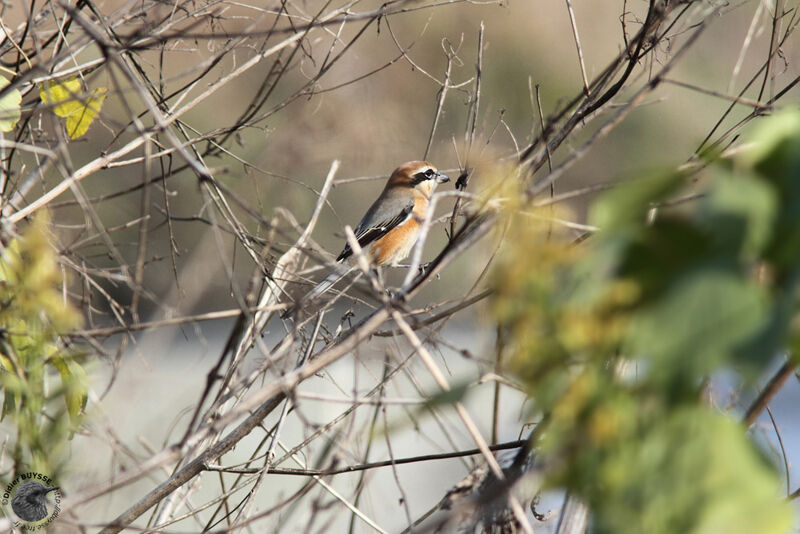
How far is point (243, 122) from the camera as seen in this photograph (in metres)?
2.52

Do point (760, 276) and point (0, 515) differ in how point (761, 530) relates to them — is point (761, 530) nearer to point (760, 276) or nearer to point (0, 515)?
point (760, 276)

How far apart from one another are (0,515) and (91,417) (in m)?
0.31

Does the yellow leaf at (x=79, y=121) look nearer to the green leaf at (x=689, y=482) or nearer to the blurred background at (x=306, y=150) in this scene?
the blurred background at (x=306, y=150)

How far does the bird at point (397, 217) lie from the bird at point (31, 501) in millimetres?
4262

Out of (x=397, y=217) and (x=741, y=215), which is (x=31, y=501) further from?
(x=397, y=217)

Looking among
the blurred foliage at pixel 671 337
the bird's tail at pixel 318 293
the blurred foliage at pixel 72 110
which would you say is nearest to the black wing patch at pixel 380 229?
the bird's tail at pixel 318 293

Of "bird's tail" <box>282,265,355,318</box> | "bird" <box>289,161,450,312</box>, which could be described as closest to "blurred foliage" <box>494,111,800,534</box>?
"bird's tail" <box>282,265,355,318</box>

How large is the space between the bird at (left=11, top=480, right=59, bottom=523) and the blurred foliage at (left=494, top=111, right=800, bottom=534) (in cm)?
148

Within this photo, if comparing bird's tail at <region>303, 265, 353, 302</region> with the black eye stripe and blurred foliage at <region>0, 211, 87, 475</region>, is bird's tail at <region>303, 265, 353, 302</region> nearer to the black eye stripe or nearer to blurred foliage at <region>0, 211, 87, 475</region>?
blurred foliage at <region>0, 211, 87, 475</region>

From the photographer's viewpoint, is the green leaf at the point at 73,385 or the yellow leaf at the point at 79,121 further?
the yellow leaf at the point at 79,121

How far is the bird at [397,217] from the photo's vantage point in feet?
20.3

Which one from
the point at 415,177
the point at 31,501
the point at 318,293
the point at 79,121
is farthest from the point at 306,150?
the point at 31,501

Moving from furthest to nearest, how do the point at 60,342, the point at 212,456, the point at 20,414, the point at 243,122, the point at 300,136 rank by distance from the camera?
the point at 300,136
the point at 243,122
the point at 60,342
the point at 212,456
the point at 20,414

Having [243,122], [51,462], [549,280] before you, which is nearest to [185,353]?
[243,122]
